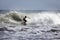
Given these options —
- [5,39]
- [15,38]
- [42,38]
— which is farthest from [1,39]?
[42,38]

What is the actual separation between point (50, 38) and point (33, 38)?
970mm

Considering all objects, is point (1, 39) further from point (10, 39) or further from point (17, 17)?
point (17, 17)

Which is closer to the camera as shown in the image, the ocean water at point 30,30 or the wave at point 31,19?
the ocean water at point 30,30

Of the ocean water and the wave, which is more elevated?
the wave

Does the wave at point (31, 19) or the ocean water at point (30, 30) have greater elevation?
the wave at point (31, 19)

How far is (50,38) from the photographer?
898 centimetres

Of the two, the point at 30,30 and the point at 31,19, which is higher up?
the point at 31,19

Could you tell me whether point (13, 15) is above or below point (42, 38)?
above

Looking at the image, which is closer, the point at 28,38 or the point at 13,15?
the point at 28,38

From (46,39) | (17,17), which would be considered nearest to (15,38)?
(46,39)

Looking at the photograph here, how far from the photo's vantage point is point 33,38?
8.94m

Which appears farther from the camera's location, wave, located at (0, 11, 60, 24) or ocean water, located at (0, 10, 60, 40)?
wave, located at (0, 11, 60, 24)

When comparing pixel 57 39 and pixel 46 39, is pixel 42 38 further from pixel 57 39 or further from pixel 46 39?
pixel 57 39

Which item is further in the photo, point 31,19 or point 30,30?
point 31,19
